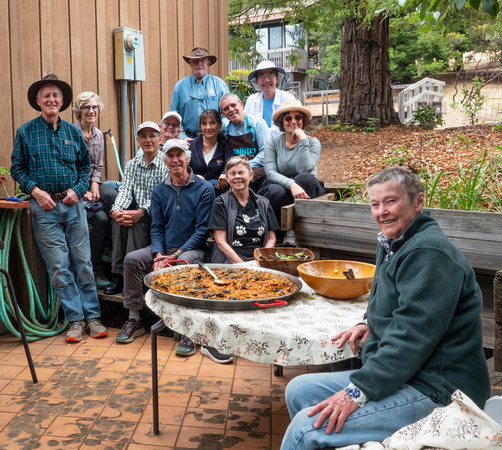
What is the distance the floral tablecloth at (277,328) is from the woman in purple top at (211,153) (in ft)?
8.78

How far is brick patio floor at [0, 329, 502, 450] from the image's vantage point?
2893 mm

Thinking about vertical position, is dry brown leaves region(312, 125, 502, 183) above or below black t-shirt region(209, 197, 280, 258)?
above

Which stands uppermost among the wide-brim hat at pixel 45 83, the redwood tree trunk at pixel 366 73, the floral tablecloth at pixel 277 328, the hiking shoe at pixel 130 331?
the redwood tree trunk at pixel 366 73

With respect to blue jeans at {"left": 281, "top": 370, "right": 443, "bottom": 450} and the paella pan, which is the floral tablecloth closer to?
the paella pan

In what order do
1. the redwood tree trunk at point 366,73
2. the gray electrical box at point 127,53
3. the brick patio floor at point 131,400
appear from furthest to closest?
1. the redwood tree trunk at point 366,73
2. the gray electrical box at point 127,53
3. the brick patio floor at point 131,400

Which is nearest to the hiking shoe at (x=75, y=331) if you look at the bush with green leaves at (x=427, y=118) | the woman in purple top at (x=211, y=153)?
the woman in purple top at (x=211, y=153)

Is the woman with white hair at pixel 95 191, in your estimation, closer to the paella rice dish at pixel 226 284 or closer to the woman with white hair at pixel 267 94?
the woman with white hair at pixel 267 94

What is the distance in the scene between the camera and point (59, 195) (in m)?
4.41

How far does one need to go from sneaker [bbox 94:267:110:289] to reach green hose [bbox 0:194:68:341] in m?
0.41

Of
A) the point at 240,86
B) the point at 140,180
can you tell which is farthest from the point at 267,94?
the point at 240,86

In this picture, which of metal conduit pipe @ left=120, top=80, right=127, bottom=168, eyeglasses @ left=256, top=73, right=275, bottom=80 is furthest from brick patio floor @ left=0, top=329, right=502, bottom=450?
eyeglasses @ left=256, top=73, right=275, bottom=80

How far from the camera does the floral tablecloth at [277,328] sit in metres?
2.03

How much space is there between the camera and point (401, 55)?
21.5 meters

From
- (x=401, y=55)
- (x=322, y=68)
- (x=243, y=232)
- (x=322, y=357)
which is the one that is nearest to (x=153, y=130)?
(x=243, y=232)
